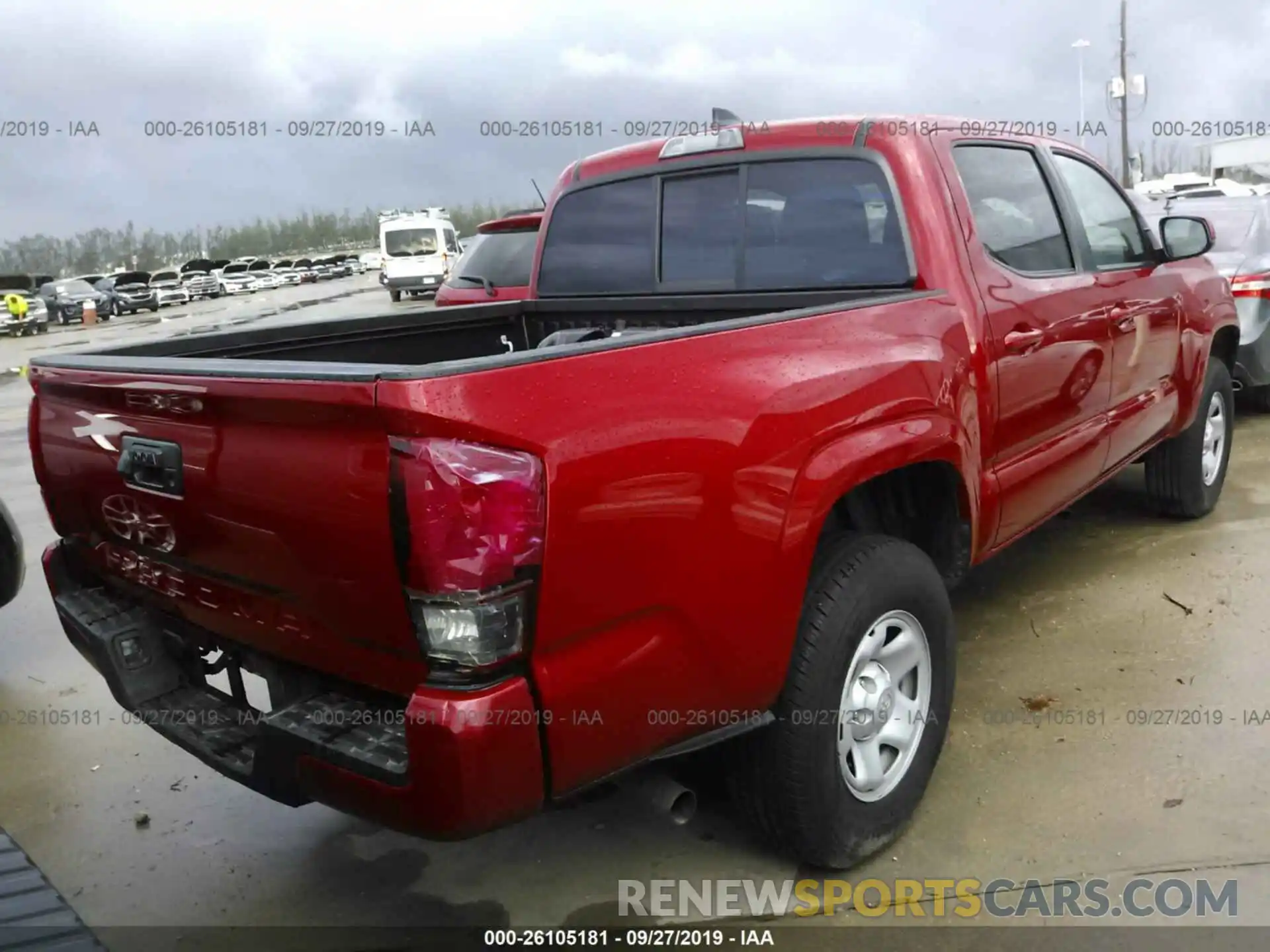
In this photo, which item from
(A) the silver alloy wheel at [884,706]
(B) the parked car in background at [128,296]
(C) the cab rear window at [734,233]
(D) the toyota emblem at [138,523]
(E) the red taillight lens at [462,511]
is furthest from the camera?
(B) the parked car in background at [128,296]

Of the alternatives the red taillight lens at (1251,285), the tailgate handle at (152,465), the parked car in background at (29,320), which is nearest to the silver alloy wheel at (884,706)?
the tailgate handle at (152,465)

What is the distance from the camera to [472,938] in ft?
8.41

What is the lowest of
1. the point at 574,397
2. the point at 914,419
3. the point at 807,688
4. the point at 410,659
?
the point at 807,688

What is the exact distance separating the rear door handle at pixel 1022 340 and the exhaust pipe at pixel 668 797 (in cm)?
167

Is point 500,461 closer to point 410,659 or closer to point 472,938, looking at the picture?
point 410,659

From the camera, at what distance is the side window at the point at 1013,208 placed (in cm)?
330

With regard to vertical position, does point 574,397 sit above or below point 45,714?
above

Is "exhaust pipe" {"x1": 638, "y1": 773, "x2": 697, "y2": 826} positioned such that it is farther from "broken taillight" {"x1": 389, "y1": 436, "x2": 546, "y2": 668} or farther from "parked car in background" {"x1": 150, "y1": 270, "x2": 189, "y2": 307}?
"parked car in background" {"x1": 150, "y1": 270, "x2": 189, "y2": 307}

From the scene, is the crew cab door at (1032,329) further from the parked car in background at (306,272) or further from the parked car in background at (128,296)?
the parked car in background at (306,272)

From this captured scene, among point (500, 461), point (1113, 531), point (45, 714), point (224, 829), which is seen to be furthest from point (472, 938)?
point (1113, 531)

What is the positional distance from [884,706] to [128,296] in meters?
38.0

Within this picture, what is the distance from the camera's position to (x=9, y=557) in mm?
4383

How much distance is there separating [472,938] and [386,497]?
1.32 meters

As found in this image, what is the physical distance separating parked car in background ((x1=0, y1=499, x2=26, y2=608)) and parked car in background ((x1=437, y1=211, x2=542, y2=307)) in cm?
524
